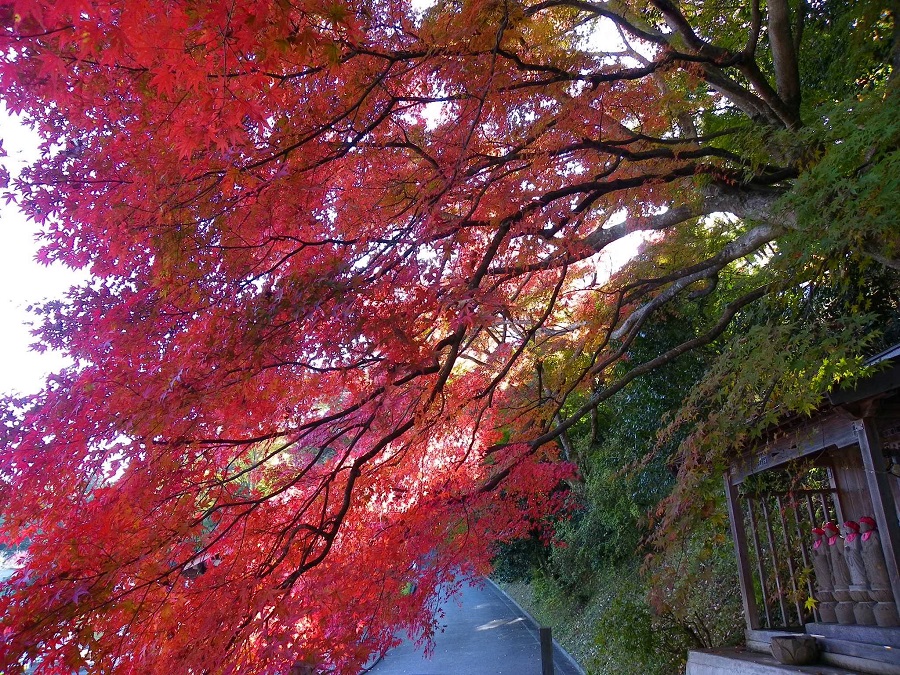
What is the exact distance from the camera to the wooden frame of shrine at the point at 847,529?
15.0ft

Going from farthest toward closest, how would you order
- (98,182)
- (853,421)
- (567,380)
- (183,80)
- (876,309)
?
(567,380) → (876,309) → (853,421) → (98,182) → (183,80)

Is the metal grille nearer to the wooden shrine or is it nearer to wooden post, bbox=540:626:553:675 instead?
the wooden shrine

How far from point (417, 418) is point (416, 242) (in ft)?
4.40

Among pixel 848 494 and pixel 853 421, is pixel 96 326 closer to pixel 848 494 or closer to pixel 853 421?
pixel 853 421

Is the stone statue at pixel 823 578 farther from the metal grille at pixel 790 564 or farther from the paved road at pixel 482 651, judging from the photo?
the paved road at pixel 482 651

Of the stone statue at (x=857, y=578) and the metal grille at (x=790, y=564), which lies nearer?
the stone statue at (x=857, y=578)

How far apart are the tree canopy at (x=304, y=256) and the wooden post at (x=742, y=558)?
176cm

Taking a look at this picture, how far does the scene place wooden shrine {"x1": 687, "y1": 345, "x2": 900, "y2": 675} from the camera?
4.59m

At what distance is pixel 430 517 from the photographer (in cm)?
600

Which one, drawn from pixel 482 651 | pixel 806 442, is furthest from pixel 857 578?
pixel 482 651

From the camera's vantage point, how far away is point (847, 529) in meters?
5.50

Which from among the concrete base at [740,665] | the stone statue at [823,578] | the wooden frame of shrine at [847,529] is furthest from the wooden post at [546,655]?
the stone statue at [823,578]

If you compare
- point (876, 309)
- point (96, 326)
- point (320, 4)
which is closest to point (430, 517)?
point (96, 326)

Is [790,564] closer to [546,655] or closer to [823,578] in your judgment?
[823,578]
